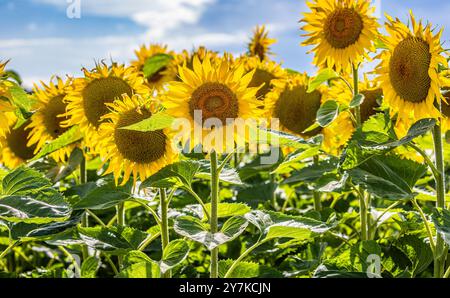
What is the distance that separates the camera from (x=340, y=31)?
1723 millimetres

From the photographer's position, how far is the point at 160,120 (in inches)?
46.0

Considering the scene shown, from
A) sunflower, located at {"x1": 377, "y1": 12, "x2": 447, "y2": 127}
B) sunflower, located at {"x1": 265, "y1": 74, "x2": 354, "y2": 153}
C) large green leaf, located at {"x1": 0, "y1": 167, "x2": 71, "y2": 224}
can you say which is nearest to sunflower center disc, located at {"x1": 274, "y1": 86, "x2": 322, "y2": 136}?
sunflower, located at {"x1": 265, "y1": 74, "x2": 354, "y2": 153}

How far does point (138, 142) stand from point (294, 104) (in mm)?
762

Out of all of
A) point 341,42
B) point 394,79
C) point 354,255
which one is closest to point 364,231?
point 354,255

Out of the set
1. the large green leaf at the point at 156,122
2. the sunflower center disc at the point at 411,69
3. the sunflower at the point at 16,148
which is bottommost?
the sunflower at the point at 16,148

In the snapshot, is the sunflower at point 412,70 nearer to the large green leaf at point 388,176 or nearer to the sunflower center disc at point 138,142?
the large green leaf at point 388,176

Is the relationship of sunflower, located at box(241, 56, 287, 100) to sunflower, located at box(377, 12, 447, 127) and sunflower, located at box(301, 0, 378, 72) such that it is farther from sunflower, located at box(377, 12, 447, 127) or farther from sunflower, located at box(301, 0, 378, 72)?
sunflower, located at box(377, 12, 447, 127)

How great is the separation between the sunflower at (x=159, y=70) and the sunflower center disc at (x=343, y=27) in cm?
96

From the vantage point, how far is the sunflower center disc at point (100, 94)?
5.05 ft

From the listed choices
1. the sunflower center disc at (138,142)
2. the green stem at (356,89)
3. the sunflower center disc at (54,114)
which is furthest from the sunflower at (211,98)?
the sunflower center disc at (54,114)

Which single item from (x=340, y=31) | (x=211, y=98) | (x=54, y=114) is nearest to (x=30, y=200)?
(x=211, y=98)

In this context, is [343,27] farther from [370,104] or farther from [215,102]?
[215,102]

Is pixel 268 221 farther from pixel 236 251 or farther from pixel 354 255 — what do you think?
pixel 236 251

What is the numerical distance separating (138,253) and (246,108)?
1.08 ft
